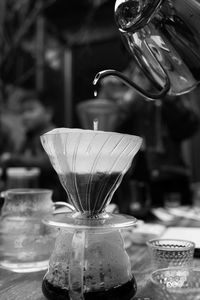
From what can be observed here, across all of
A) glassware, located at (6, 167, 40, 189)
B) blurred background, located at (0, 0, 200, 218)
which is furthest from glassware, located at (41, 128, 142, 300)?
glassware, located at (6, 167, 40, 189)

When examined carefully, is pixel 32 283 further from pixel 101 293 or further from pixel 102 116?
pixel 102 116

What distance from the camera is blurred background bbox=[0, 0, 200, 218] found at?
60.9 inches

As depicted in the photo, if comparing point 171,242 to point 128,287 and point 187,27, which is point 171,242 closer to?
point 128,287

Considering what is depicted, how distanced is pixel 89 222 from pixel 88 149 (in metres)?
0.11

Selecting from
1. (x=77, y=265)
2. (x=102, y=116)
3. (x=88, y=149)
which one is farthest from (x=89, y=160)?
(x=102, y=116)

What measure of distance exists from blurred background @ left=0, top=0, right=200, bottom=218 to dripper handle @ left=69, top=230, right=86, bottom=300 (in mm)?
624

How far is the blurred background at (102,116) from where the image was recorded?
1.55 m

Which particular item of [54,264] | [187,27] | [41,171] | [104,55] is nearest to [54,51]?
[104,55]

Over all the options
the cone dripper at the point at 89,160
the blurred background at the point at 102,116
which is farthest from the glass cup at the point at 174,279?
the blurred background at the point at 102,116

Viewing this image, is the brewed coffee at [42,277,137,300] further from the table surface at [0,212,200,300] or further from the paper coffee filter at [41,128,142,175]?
the paper coffee filter at [41,128,142,175]

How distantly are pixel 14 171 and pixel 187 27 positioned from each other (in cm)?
85

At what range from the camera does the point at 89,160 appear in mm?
525

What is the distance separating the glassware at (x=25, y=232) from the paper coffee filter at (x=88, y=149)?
0.66 feet

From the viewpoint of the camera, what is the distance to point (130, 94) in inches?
74.1
